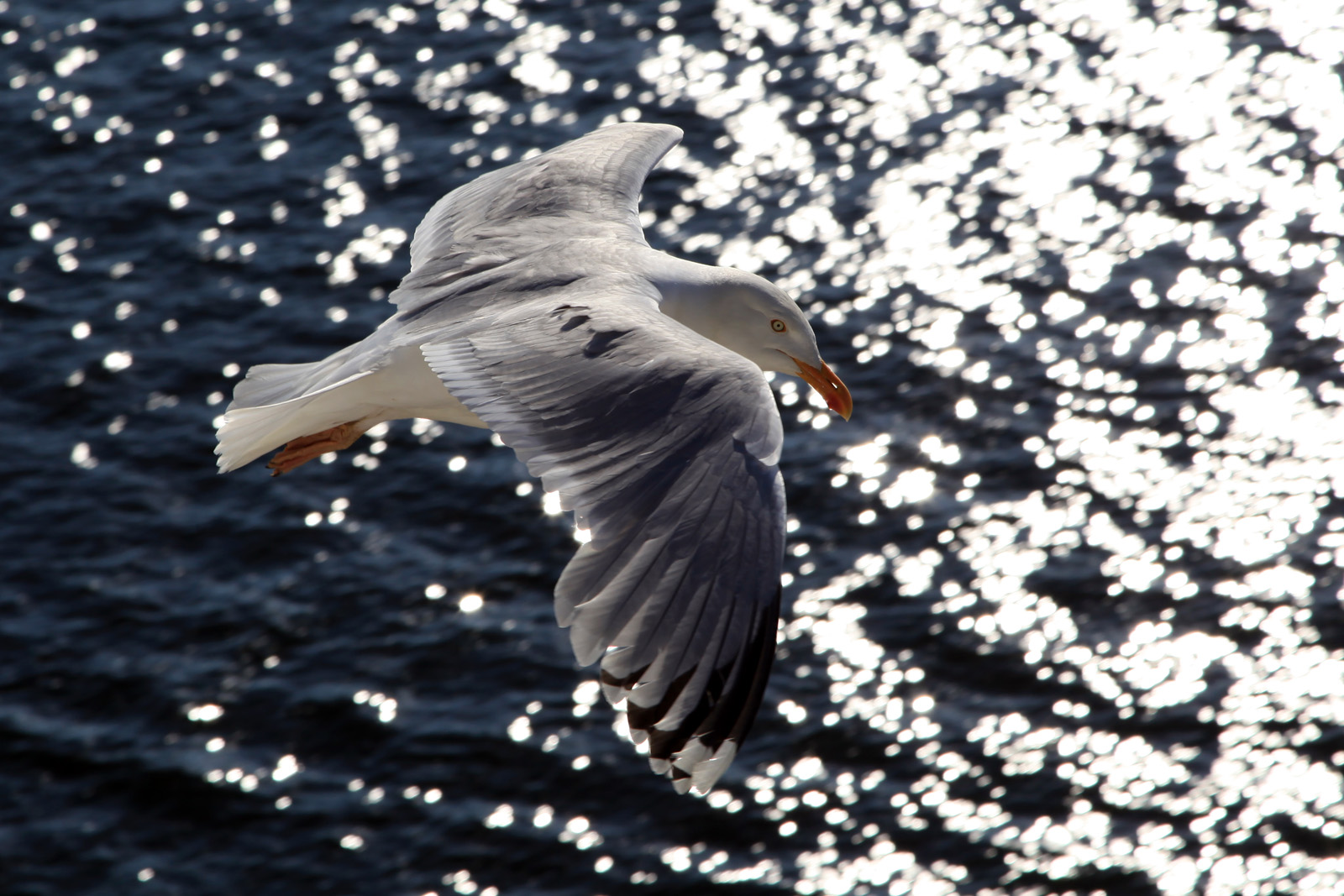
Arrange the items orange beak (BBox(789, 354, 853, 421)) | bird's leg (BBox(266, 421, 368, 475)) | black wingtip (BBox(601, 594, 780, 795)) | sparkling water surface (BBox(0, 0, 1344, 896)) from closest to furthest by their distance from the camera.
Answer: black wingtip (BBox(601, 594, 780, 795)) → orange beak (BBox(789, 354, 853, 421)) → bird's leg (BBox(266, 421, 368, 475)) → sparkling water surface (BBox(0, 0, 1344, 896))

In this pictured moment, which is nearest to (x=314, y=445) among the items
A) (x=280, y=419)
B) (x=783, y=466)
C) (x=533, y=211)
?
(x=280, y=419)

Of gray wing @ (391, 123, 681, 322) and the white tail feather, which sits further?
gray wing @ (391, 123, 681, 322)

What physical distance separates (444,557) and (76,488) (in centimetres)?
418

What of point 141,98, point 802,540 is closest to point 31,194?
point 141,98

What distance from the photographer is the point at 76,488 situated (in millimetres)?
17484

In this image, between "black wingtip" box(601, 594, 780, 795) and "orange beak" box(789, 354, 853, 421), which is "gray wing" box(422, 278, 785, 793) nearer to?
"black wingtip" box(601, 594, 780, 795)

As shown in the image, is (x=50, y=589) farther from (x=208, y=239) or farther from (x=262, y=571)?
(x=208, y=239)

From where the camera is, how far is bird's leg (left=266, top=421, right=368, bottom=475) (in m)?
9.12

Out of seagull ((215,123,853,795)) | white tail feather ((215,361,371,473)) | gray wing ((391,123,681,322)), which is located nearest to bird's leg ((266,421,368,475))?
seagull ((215,123,853,795))

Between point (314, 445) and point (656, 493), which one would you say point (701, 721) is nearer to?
point (656, 493)

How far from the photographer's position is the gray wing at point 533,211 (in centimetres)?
923

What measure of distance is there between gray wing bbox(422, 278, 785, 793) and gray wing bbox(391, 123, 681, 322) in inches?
56.7

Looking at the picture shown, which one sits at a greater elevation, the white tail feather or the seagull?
the seagull

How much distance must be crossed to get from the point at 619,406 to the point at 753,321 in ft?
6.53
